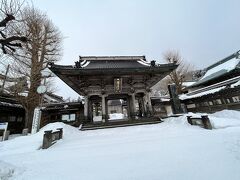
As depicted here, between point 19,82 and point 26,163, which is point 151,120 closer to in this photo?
point 26,163

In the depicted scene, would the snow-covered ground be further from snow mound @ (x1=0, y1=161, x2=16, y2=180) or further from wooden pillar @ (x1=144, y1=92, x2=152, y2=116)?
wooden pillar @ (x1=144, y1=92, x2=152, y2=116)

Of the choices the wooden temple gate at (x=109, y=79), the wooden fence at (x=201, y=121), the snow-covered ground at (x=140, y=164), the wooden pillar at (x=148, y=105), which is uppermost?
the wooden temple gate at (x=109, y=79)

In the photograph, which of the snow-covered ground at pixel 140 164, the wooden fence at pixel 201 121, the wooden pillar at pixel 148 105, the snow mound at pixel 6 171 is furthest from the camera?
the wooden pillar at pixel 148 105

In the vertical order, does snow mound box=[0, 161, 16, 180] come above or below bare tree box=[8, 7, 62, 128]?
below

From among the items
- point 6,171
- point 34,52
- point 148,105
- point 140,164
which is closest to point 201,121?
point 148,105

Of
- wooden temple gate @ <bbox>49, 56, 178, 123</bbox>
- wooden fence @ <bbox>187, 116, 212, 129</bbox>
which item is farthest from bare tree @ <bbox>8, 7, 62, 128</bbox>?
wooden fence @ <bbox>187, 116, 212, 129</bbox>

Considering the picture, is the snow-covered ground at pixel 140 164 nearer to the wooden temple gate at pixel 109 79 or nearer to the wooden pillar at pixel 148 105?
the wooden temple gate at pixel 109 79

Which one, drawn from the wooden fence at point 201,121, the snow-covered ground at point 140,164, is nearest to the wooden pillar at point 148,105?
the wooden fence at point 201,121

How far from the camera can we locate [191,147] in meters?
4.09

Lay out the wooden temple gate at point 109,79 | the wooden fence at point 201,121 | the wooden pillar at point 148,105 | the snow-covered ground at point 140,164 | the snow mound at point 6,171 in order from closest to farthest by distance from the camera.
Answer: the snow-covered ground at point 140,164
the snow mound at point 6,171
the wooden fence at point 201,121
the wooden temple gate at point 109,79
the wooden pillar at point 148,105

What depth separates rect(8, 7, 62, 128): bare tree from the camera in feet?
38.4

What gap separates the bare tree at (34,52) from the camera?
11.7 metres

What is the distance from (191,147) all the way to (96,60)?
1254cm

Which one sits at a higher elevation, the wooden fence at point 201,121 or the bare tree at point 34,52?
the bare tree at point 34,52
